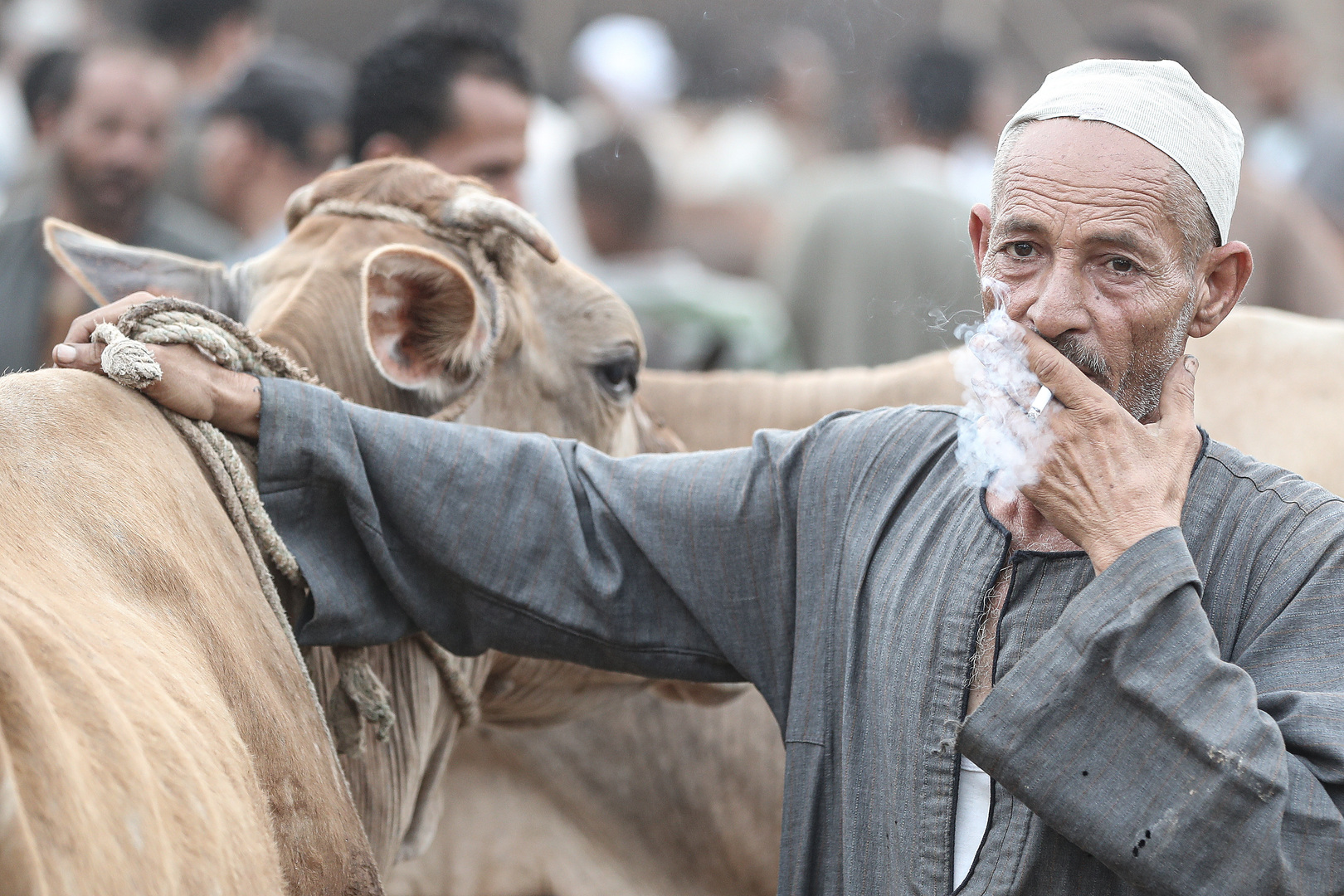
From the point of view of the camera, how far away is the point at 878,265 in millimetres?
5559

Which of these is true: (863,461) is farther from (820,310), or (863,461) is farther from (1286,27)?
(1286,27)

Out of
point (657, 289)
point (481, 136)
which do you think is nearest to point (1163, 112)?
point (481, 136)

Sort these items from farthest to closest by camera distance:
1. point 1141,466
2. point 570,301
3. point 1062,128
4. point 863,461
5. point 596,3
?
point 596,3 < point 570,301 < point 863,461 < point 1062,128 < point 1141,466

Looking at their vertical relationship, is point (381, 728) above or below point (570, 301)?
below

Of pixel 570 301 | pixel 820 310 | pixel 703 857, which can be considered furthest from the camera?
pixel 820 310

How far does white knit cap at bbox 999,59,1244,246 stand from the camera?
2002 mm

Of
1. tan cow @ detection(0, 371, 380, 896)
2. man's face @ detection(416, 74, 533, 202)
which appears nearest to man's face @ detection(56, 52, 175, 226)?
man's face @ detection(416, 74, 533, 202)

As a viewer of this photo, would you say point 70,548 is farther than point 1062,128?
No

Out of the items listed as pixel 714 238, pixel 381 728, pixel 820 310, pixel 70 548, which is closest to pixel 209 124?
pixel 820 310

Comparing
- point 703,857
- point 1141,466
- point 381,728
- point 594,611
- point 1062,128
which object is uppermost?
point 1062,128

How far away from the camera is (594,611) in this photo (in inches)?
91.4

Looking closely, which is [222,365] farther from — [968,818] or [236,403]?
[968,818]

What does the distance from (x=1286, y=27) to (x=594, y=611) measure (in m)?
8.42

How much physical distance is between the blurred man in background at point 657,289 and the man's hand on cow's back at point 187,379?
131 inches
